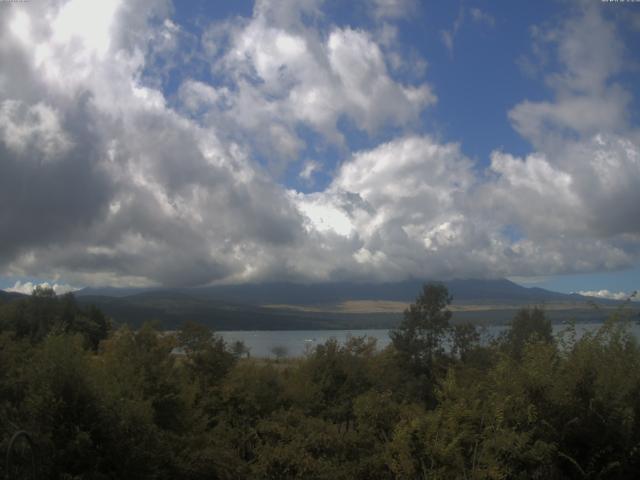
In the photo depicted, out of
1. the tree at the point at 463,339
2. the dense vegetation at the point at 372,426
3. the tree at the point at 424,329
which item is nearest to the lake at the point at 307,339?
the tree at the point at 463,339

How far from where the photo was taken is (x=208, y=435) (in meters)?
14.5

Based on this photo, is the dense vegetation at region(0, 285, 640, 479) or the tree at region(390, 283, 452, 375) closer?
the dense vegetation at region(0, 285, 640, 479)

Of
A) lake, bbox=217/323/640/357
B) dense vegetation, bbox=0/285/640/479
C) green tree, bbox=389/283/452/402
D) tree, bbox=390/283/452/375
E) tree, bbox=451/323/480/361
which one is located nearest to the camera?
dense vegetation, bbox=0/285/640/479

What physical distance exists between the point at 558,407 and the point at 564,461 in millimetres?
894

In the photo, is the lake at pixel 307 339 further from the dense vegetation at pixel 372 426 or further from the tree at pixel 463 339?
the dense vegetation at pixel 372 426

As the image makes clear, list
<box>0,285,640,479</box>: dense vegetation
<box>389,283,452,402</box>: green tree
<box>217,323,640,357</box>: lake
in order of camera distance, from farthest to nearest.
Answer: <box>389,283,452,402</box>: green tree < <box>217,323,640,357</box>: lake < <box>0,285,640,479</box>: dense vegetation

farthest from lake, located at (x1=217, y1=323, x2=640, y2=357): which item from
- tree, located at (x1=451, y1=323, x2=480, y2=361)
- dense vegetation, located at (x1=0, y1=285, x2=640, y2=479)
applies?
dense vegetation, located at (x1=0, y1=285, x2=640, y2=479)

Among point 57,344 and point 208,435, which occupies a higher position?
point 57,344

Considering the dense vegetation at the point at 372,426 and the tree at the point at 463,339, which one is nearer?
the dense vegetation at the point at 372,426

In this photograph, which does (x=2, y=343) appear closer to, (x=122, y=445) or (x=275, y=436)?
(x=122, y=445)

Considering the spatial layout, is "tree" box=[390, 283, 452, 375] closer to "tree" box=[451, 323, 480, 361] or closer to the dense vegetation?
"tree" box=[451, 323, 480, 361]

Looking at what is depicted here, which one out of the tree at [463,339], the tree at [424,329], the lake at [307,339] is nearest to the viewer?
the lake at [307,339]

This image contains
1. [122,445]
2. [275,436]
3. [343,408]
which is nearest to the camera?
[122,445]

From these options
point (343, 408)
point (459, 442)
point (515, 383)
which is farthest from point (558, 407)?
point (343, 408)
